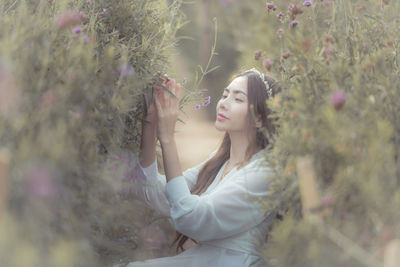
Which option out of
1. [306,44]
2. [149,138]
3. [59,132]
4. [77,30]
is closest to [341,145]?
[306,44]

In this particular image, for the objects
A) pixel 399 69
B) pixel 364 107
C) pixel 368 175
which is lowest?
pixel 368 175

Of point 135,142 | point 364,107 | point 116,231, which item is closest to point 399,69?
point 364,107

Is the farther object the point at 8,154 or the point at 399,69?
the point at 399,69

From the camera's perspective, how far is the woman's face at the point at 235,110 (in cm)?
193

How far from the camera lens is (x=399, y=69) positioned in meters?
1.67

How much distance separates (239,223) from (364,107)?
68 centimetres

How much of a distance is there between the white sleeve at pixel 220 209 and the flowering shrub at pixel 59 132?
0.20 metres

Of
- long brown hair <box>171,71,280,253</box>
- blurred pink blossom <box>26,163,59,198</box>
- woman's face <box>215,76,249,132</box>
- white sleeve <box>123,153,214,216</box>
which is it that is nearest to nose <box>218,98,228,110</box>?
woman's face <box>215,76,249,132</box>

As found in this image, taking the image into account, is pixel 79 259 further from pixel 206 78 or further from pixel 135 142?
pixel 206 78

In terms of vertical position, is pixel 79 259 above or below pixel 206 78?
below

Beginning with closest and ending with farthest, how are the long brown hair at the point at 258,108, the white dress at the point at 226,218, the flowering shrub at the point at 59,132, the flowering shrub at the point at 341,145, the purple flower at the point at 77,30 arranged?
the flowering shrub at the point at 59,132 < the flowering shrub at the point at 341,145 < the purple flower at the point at 77,30 < the white dress at the point at 226,218 < the long brown hair at the point at 258,108

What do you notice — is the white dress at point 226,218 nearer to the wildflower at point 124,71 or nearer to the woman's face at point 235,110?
the woman's face at point 235,110

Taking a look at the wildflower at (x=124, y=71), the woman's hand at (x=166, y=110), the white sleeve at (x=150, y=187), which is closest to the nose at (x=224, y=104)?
the woman's hand at (x=166, y=110)

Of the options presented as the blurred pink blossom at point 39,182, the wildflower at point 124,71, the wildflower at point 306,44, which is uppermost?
the wildflower at point 306,44
